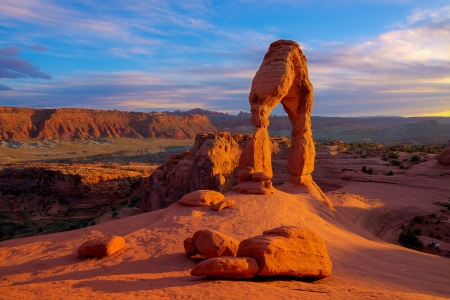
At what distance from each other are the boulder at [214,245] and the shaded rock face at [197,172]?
1223cm

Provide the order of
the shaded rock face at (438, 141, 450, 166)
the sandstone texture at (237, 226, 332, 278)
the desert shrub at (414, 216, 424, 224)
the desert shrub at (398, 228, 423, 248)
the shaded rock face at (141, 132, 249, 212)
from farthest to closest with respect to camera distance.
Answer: the shaded rock face at (438, 141, 450, 166) < the shaded rock face at (141, 132, 249, 212) < the desert shrub at (414, 216, 424, 224) < the desert shrub at (398, 228, 423, 248) < the sandstone texture at (237, 226, 332, 278)

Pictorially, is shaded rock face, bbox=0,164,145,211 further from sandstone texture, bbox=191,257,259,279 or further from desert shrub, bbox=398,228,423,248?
sandstone texture, bbox=191,257,259,279

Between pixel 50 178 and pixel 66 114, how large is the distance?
270 ft

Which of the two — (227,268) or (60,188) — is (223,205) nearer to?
(227,268)

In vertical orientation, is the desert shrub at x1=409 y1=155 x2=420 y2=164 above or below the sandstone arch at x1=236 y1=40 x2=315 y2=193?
below

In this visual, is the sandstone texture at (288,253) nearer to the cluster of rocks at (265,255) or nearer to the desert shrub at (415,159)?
the cluster of rocks at (265,255)

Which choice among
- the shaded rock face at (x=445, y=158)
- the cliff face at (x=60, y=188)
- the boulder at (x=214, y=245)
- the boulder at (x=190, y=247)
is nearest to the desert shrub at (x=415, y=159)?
the shaded rock face at (x=445, y=158)

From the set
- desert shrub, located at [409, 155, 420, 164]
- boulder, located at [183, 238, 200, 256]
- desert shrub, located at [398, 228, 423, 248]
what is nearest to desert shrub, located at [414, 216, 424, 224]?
desert shrub, located at [398, 228, 423, 248]

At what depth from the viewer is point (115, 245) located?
898 cm

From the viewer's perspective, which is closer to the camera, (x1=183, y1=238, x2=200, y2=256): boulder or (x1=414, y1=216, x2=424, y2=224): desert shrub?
(x1=183, y1=238, x2=200, y2=256): boulder

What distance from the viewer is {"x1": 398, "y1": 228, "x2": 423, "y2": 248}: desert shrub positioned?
15586 mm

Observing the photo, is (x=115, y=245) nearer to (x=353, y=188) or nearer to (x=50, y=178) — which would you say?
(x=353, y=188)

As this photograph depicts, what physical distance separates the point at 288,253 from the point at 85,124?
115135 mm

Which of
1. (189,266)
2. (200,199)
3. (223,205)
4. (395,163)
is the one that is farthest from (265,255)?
(395,163)
